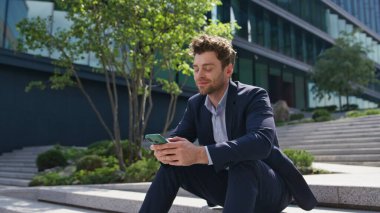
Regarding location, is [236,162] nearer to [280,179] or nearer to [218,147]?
[218,147]

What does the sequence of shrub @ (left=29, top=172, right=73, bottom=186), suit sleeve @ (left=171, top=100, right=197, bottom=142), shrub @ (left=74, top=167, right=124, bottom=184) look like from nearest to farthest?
suit sleeve @ (left=171, top=100, right=197, bottom=142)
shrub @ (left=74, top=167, right=124, bottom=184)
shrub @ (left=29, top=172, right=73, bottom=186)

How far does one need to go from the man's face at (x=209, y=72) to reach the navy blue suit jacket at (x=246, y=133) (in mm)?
139

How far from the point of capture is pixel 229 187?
2.30 metres

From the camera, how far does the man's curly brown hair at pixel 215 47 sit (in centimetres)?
257

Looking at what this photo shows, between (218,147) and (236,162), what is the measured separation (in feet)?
0.53

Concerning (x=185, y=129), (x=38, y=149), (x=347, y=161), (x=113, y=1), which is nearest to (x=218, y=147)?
(x=185, y=129)

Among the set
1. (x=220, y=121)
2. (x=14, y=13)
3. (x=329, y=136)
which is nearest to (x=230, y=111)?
(x=220, y=121)

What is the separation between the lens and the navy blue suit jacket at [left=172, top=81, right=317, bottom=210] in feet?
7.23

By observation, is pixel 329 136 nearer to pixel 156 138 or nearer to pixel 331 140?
pixel 331 140

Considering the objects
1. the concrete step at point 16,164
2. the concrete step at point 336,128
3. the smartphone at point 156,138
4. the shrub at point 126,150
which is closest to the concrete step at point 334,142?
the concrete step at point 336,128

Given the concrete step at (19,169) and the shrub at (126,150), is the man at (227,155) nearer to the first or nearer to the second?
the shrub at (126,150)

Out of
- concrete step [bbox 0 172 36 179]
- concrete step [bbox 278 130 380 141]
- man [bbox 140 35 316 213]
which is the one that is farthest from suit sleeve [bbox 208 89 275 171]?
concrete step [bbox 0 172 36 179]

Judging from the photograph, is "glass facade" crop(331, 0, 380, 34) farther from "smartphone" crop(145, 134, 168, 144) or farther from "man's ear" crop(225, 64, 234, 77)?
"smartphone" crop(145, 134, 168, 144)

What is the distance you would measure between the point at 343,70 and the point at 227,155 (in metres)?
28.2
